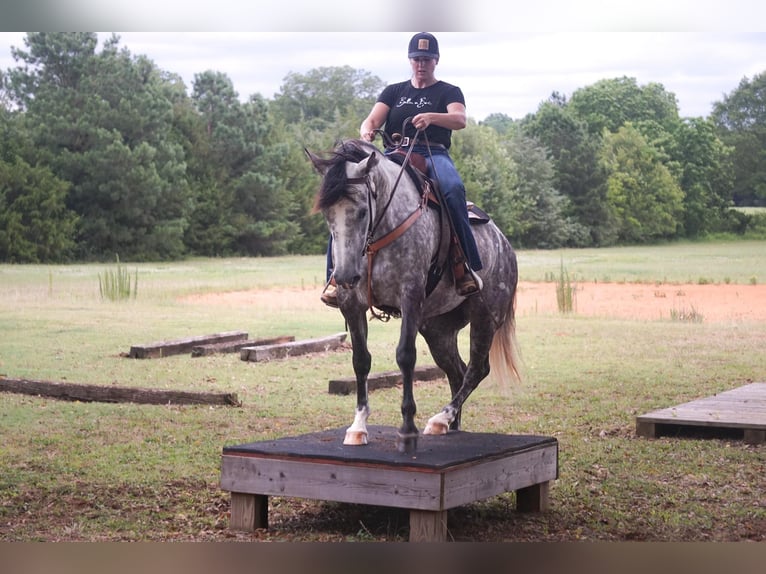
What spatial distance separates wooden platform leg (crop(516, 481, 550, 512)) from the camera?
5.29 m

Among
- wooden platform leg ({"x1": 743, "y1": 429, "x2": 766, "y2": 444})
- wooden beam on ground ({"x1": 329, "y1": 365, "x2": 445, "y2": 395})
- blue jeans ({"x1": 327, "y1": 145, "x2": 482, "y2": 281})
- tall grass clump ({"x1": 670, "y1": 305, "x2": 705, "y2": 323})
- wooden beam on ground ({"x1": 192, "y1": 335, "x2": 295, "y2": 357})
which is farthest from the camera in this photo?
tall grass clump ({"x1": 670, "y1": 305, "x2": 705, "y2": 323})

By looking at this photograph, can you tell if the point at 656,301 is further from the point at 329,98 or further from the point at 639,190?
the point at 329,98

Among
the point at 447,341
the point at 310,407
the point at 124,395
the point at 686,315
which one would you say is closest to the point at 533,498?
the point at 447,341

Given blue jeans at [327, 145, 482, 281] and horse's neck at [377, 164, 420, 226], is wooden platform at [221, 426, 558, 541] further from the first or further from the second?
horse's neck at [377, 164, 420, 226]

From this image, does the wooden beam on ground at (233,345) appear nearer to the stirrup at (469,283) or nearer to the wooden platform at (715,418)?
the wooden platform at (715,418)

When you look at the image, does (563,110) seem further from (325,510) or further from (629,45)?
(325,510)

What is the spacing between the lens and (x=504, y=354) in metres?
5.70

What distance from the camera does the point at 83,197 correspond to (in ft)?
34.0

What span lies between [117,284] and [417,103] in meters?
6.32

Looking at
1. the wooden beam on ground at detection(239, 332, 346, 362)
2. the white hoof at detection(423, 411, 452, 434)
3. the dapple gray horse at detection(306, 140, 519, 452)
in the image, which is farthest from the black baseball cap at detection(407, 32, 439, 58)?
the wooden beam on ground at detection(239, 332, 346, 362)

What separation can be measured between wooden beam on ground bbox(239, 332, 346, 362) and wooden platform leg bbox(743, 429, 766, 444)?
4.45 meters

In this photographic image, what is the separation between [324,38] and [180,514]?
20.4ft

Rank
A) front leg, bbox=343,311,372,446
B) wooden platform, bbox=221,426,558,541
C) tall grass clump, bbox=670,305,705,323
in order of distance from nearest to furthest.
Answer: wooden platform, bbox=221,426,558,541 < front leg, bbox=343,311,372,446 < tall grass clump, bbox=670,305,705,323
